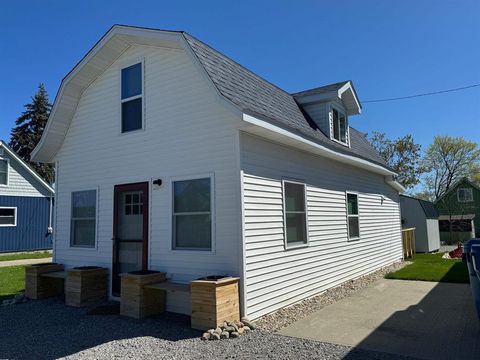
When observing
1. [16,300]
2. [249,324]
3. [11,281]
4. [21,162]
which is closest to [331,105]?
[249,324]

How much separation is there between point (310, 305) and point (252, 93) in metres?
4.30

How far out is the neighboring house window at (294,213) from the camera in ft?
24.5

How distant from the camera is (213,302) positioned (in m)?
5.40

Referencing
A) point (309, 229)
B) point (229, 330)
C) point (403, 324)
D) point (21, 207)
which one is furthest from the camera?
point (21, 207)

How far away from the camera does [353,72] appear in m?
14.7

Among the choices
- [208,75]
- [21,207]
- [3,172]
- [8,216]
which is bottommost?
[8,216]

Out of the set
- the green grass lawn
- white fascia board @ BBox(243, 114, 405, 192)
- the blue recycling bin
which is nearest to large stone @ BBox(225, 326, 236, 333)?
white fascia board @ BBox(243, 114, 405, 192)

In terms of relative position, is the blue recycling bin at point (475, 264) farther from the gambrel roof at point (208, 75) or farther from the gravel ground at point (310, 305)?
the gambrel roof at point (208, 75)

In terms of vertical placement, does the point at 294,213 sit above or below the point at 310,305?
above

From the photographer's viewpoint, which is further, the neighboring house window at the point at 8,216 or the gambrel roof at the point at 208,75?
the neighboring house window at the point at 8,216

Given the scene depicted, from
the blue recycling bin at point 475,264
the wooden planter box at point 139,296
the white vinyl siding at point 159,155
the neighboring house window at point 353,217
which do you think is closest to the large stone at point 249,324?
the white vinyl siding at point 159,155

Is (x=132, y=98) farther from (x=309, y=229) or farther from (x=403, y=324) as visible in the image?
(x=403, y=324)

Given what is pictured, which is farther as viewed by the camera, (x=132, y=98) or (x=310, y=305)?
(x=132, y=98)

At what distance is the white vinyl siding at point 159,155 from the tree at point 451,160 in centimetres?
4171
